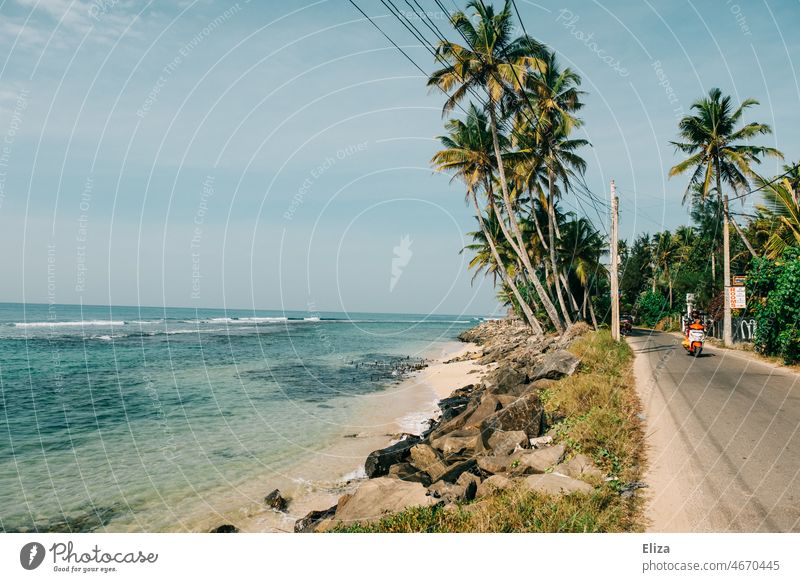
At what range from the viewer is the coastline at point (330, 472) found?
8664 mm

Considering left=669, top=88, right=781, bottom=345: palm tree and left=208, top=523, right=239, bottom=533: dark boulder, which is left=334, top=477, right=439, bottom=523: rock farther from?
left=669, top=88, right=781, bottom=345: palm tree

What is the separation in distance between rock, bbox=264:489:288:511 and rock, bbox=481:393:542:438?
4.46 metres

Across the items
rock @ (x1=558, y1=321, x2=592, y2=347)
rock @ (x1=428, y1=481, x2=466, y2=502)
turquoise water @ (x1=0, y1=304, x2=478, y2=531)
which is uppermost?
rock @ (x1=558, y1=321, x2=592, y2=347)

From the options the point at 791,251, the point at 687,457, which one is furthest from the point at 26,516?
the point at 791,251

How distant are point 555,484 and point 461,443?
4630 mm

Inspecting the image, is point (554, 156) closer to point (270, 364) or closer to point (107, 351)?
point (270, 364)

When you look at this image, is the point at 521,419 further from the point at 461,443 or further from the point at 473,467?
the point at 473,467

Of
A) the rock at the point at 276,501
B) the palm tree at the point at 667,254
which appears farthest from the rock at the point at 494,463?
the palm tree at the point at 667,254

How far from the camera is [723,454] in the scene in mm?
6191

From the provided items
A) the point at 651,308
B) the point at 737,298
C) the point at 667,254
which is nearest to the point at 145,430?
the point at 737,298

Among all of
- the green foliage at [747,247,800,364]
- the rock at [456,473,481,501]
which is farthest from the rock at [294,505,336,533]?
the green foliage at [747,247,800,364]

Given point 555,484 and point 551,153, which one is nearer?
point 555,484

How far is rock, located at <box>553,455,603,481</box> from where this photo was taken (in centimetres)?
549

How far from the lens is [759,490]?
4977 mm
